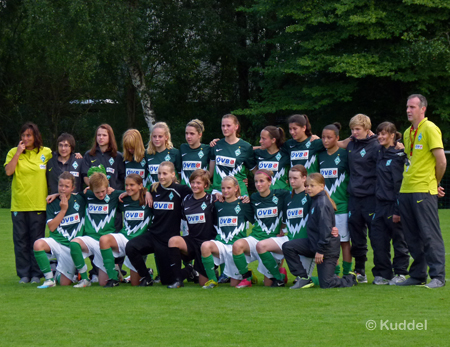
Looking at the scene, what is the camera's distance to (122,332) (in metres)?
5.18

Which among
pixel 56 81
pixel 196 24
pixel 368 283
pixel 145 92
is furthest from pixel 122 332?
pixel 56 81

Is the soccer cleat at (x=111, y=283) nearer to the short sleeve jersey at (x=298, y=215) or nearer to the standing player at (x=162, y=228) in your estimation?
the standing player at (x=162, y=228)

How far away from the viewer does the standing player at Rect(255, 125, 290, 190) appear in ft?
26.3

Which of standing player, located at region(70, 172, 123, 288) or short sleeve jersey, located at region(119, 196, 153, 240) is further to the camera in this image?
short sleeve jersey, located at region(119, 196, 153, 240)

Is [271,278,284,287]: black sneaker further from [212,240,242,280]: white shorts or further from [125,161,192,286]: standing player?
[125,161,192,286]: standing player

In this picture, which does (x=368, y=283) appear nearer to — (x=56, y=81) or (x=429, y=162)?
(x=429, y=162)

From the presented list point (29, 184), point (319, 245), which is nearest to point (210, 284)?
point (319, 245)

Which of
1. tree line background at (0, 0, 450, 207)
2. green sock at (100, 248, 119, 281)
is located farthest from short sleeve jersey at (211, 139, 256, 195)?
tree line background at (0, 0, 450, 207)

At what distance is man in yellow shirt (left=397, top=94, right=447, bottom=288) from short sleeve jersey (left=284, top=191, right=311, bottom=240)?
1030mm

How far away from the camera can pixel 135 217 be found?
7.83 metres

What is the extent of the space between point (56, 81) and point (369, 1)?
12.7 meters

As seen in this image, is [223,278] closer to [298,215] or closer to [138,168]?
[298,215]

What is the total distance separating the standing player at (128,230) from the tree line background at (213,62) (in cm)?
1377

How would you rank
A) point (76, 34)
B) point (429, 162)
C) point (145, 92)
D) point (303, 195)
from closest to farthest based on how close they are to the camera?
point (429, 162)
point (303, 195)
point (76, 34)
point (145, 92)
